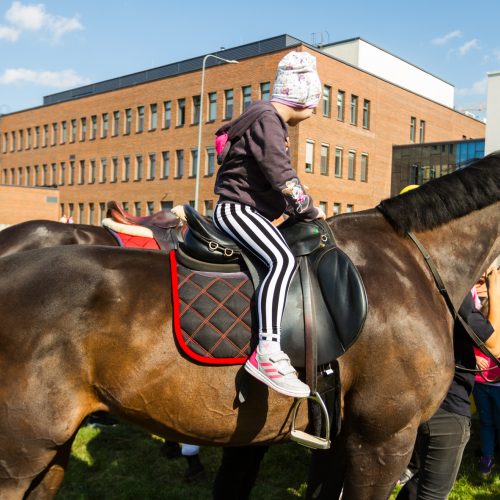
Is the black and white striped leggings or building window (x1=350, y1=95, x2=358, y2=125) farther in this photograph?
building window (x1=350, y1=95, x2=358, y2=125)

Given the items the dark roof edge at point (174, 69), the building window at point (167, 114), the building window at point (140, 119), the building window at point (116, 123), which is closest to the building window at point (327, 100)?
the dark roof edge at point (174, 69)

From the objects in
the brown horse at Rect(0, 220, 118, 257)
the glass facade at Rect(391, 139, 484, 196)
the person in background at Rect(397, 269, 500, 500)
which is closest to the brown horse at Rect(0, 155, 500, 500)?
the person in background at Rect(397, 269, 500, 500)

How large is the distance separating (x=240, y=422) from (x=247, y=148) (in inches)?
53.8

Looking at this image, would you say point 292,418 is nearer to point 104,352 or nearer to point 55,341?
point 104,352

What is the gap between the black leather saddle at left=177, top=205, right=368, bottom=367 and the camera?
9.09ft

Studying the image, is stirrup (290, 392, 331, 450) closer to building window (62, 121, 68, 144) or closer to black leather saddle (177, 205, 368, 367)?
black leather saddle (177, 205, 368, 367)

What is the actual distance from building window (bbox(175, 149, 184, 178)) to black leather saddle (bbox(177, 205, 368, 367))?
41.8m

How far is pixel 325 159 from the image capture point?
39.1 meters

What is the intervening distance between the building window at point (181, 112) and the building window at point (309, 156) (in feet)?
38.2

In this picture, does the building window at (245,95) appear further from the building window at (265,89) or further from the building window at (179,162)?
the building window at (179,162)

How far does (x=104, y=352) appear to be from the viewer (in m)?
2.72

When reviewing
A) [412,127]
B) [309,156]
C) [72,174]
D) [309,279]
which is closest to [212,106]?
[309,156]

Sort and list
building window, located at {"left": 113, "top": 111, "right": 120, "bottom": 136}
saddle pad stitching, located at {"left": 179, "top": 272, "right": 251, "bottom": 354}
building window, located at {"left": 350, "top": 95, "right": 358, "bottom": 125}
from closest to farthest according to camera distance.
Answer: saddle pad stitching, located at {"left": 179, "top": 272, "right": 251, "bottom": 354} → building window, located at {"left": 350, "top": 95, "right": 358, "bottom": 125} → building window, located at {"left": 113, "top": 111, "right": 120, "bottom": 136}

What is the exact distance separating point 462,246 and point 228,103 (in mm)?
39363
